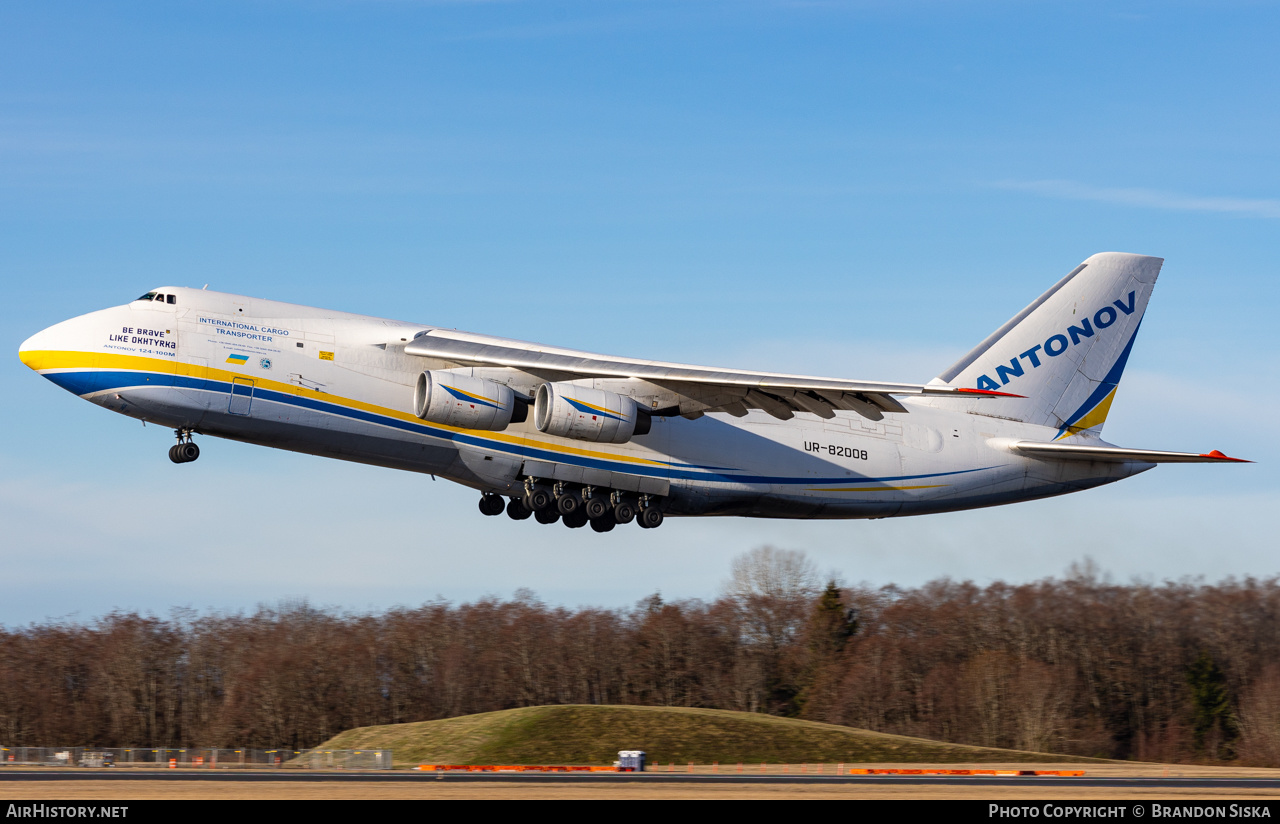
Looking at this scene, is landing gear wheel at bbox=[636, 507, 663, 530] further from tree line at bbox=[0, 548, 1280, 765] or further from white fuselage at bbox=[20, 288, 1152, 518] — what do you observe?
tree line at bbox=[0, 548, 1280, 765]

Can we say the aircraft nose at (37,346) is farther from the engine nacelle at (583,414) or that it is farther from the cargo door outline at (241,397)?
the engine nacelle at (583,414)

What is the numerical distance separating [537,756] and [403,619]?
23090mm

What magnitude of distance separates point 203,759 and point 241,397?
1912 cm

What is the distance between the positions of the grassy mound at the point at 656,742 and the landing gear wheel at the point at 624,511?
28.9ft

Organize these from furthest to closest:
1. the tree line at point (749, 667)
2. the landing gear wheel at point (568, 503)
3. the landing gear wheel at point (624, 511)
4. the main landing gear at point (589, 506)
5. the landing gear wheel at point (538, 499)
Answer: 1. the tree line at point (749, 667)
2. the landing gear wheel at point (624, 511)
3. the landing gear wheel at point (568, 503)
4. the main landing gear at point (589, 506)
5. the landing gear wheel at point (538, 499)

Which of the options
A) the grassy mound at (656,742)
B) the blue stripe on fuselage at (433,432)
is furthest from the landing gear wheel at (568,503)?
the grassy mound at (656,742)

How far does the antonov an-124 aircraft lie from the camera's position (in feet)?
62.7

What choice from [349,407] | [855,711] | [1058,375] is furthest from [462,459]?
[855,711]

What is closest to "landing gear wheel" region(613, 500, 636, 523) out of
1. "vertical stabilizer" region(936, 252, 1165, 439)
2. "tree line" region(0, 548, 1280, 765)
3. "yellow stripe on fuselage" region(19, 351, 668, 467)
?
"yellow stripe on fuselage" region(19, 351, 668, 467)

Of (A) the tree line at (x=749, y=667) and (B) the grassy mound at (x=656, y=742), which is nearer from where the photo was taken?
(B) the grassy mound at (x=656, y=742)

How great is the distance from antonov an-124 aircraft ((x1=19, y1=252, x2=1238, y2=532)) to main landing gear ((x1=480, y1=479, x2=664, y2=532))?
0.11 feet

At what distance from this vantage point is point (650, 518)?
21.8 meters

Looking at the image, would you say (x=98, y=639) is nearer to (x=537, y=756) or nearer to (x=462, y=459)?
(x=537, y=756)

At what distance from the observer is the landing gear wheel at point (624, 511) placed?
21.7 m
